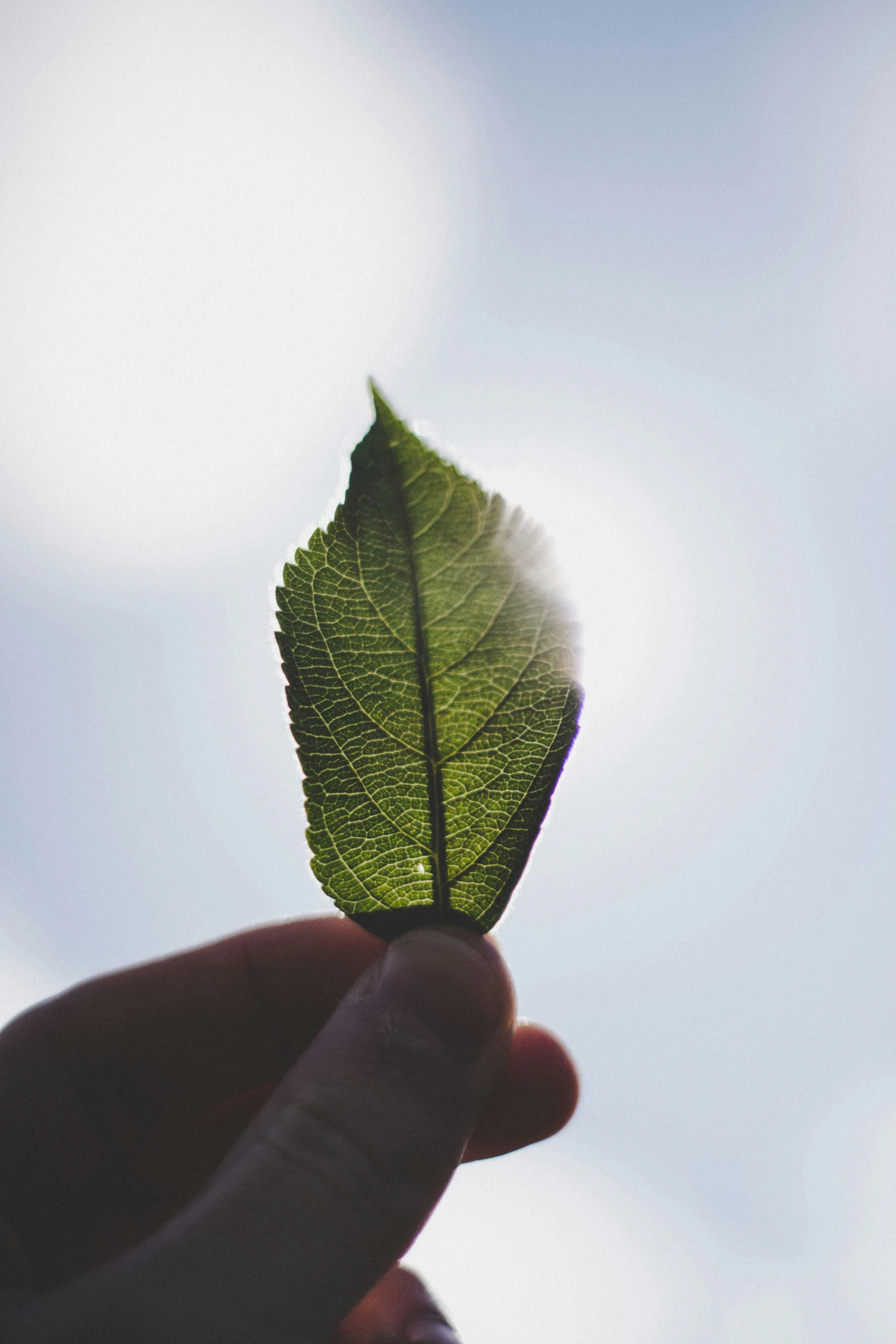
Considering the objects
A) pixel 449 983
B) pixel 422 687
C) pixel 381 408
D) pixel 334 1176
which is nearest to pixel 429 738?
pixel 422 687

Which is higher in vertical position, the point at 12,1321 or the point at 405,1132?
the point at 405,1132

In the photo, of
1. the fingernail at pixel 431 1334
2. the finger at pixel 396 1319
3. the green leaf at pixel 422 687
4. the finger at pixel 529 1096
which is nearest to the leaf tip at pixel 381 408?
the green leaf at pixel 422 687

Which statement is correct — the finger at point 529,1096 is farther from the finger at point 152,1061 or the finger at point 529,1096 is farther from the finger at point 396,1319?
the finger at point 152,1061

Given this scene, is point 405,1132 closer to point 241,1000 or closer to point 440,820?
point 440,820

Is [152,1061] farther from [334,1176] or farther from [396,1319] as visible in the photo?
[334,1176]

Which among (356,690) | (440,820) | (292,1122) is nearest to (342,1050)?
(292,1122)

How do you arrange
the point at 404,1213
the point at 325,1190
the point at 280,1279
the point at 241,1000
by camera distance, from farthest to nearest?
the point at 241,1000 → the point at 404,1213 → the point at 325,1190 → the point at 280,1279

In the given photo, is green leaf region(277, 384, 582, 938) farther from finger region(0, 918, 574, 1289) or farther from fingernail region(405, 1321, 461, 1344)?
fingernail region(405, 1321, 461, 1344)
